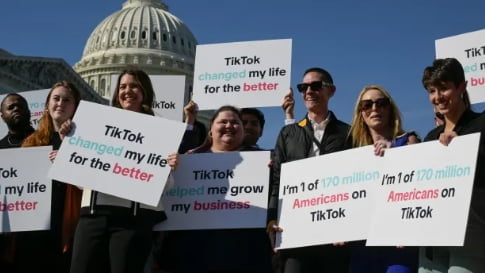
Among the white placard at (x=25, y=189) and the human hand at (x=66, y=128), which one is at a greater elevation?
the human hand at (x=66, y=128)

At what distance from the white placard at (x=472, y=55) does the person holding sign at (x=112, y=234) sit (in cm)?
279

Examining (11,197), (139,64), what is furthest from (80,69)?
(11,197)

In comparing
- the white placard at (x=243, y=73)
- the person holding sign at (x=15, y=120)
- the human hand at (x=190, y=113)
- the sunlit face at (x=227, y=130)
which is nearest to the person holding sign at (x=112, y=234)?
the sunlit face at (x=227, y=130)

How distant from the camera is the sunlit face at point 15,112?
18.5ft

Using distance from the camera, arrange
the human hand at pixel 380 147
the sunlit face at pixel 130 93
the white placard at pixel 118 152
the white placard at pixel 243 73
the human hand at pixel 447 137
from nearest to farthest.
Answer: the human hand at pixel 447 137, the human hand at pixel 380 147, the white placard at pixel 118 152, the sunlit face at pixel 130 93, the white placard at pixel 243 73

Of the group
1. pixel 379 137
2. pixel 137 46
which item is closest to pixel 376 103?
pixel 379 137

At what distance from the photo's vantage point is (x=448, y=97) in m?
4.11

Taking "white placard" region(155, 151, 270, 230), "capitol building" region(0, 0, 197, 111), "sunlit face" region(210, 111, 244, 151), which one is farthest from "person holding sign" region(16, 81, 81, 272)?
"capitol building" region(0, 0, 197, 111)

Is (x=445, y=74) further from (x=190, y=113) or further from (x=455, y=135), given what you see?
(x=190, y=113)

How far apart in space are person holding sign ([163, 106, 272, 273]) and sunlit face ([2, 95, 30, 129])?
1.44 meters

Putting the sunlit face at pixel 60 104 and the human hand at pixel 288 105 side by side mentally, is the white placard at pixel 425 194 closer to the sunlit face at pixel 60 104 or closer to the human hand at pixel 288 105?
the human hand at pixel 288 105

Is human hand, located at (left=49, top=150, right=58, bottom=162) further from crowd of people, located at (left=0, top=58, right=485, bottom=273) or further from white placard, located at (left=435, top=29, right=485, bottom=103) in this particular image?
white placard, located at (left=435, top=29, right=485, bottom=103)

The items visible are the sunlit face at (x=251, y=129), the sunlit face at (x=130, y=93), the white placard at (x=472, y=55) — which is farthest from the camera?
the white placard at (x=472, y=55)

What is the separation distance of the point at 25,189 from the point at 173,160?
118 centimetres
